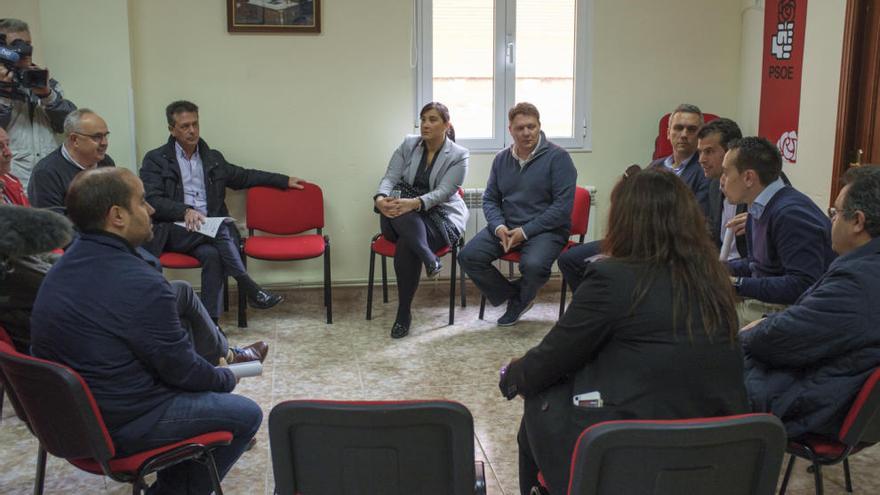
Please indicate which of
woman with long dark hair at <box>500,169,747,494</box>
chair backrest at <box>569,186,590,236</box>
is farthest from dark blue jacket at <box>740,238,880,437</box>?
chair backrest at <box>569,186,590,236</box>

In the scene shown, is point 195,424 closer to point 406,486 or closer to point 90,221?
point 90,221

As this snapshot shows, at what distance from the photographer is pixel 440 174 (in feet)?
15.7

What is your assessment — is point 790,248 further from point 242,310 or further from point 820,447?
point 242,310

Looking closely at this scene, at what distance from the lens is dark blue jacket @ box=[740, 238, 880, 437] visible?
6.82 feet

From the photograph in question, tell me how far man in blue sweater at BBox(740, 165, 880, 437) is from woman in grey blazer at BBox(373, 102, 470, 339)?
2.46m

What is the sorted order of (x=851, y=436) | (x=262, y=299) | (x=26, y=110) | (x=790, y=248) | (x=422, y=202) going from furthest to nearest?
(x=422, y=202) < (x=262, y=299) < (x=26, y=110) < (x=790, y=248) < (x=851, y=436)

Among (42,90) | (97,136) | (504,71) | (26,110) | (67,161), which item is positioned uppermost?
(504,71)

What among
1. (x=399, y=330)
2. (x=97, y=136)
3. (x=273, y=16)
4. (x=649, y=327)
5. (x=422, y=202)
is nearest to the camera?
(x=649, y=327)

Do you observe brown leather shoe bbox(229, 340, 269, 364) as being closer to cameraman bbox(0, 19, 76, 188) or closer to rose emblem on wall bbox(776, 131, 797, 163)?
cameraman bbox(0, 19, 76, 188)

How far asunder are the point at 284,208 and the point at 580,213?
176 centimetres

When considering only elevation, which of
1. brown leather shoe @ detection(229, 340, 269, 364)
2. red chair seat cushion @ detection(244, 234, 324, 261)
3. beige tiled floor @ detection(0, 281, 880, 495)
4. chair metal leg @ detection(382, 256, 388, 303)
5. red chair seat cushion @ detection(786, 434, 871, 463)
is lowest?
beige tiled floor @ detection(0, 281, 880, 495)

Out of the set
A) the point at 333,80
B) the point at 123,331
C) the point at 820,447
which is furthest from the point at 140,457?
the point at 333,80

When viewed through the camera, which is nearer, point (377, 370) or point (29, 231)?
point (29, 231)

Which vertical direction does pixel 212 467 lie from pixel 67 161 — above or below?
below
